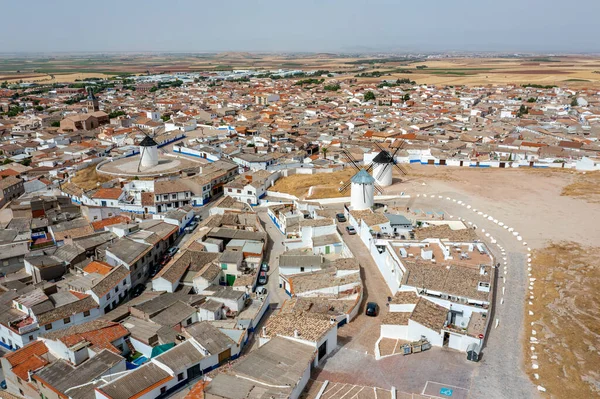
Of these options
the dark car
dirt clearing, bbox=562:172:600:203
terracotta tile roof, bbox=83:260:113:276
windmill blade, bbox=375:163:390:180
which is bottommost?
terracotta tile roof, bbox=83:260:113:276

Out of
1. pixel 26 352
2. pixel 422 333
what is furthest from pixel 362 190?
pixel 26 352

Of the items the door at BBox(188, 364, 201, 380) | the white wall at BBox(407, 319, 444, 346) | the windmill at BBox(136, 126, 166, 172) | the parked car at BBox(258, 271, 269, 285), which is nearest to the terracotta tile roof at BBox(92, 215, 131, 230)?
the parked car at BBox(258, 271, 269, 285)

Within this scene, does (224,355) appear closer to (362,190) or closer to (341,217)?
(341,217)

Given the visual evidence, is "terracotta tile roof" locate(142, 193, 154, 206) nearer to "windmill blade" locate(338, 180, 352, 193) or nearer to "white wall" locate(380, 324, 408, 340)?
"windmill blade" locate(338, 180, 352, 193)

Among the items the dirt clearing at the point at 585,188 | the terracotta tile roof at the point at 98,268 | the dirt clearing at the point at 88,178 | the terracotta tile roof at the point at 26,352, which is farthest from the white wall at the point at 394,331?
the dirt clearing at the point at 88,178

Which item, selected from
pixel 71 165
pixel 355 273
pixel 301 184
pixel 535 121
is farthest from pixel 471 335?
pixel 535 121

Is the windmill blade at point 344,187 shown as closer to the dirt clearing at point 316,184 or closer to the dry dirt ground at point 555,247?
the dirt clearing at point 316,184

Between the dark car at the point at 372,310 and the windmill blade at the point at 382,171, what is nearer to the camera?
Result: the dark car at the point at 372,310
